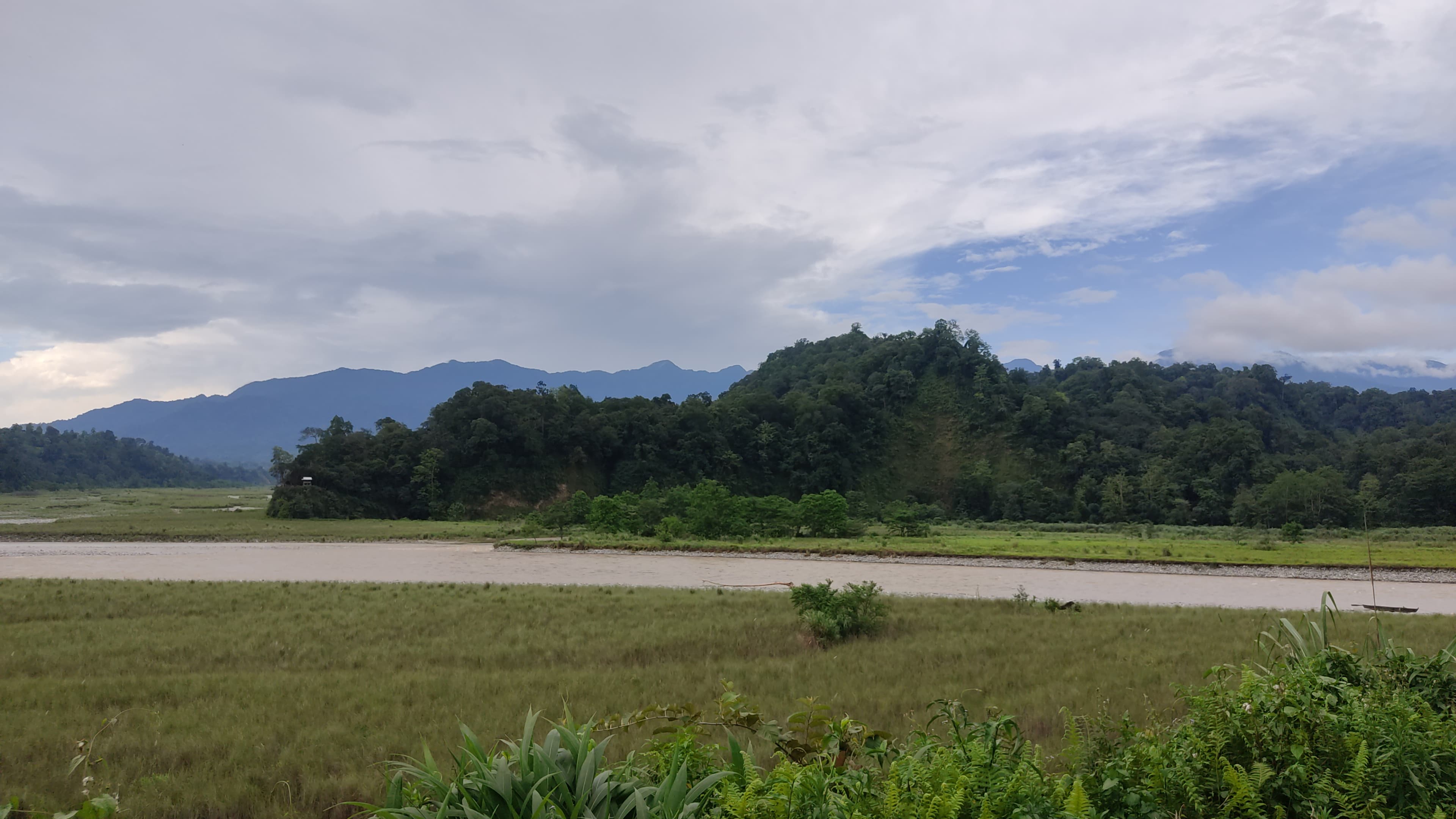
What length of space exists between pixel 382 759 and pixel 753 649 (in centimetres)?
581

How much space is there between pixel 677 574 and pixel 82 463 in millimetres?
133503

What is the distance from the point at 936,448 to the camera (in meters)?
74.9

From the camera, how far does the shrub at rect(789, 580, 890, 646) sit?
11.5 meters

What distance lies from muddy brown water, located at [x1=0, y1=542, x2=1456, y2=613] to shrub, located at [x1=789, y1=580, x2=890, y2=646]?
6869mm

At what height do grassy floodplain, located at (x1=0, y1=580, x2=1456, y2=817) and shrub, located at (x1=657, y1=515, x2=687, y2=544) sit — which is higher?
grassy floodplain, located at (x1=0, y1=580, x2=1456, y2=817)

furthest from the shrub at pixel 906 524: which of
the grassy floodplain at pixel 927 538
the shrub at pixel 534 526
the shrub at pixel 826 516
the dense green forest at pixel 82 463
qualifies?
the dense green forest at pixel 82 463

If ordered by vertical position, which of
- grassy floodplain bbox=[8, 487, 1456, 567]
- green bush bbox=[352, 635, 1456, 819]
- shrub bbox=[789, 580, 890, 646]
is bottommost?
grassy floodplain bbox=[8, 487, 1456, 567]

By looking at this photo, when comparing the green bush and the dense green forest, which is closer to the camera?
the green bush

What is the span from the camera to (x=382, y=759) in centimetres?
567

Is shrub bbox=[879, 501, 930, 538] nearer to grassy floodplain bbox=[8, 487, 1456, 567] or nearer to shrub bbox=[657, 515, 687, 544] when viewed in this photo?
grassy floodplain bbox=[8, 487, 1456, 567]

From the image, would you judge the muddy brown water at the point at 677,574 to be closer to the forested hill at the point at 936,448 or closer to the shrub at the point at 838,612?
the shrub at the point at 838,612

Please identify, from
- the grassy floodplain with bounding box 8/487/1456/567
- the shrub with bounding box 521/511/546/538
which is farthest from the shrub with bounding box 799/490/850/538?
the shrub with bounding box 521/511/546/538

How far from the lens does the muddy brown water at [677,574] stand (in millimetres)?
19781

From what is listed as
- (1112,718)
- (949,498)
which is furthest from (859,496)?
(1112,718)
